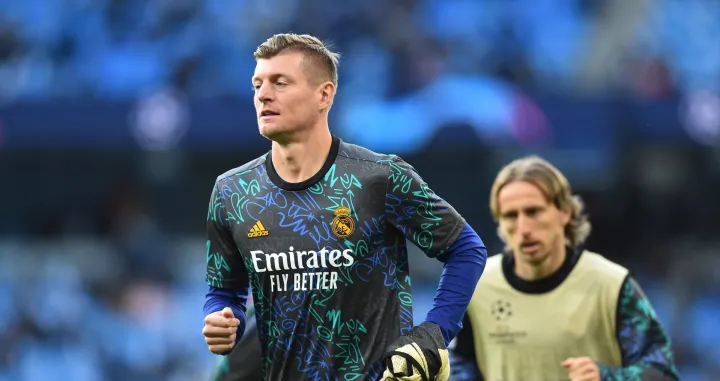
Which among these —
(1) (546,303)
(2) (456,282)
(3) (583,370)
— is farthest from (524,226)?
(2) (456,282)

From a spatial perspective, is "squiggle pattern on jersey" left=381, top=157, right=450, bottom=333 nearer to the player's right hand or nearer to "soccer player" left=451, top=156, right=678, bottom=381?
the player's right hand

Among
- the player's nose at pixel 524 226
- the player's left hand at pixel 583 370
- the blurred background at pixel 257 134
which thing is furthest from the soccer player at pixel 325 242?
the blurred background at pixel 257 134

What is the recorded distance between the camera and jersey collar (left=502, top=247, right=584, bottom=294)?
5891 mm

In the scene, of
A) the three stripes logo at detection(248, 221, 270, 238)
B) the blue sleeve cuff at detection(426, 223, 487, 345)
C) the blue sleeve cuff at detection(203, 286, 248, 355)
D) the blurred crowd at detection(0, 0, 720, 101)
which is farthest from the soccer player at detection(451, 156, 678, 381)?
the blurred crowd at detection(0, 0, 720, 101)

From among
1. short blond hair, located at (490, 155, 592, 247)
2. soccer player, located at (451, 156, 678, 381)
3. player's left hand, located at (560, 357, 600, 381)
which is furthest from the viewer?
short blond hair, located at (490, 155, 592, 247)

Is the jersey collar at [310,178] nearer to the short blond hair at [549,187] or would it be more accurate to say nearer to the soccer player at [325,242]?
the soccer player at [325,242]

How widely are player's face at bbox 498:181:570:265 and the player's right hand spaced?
178 cm

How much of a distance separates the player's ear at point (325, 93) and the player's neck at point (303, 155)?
0.30 feet

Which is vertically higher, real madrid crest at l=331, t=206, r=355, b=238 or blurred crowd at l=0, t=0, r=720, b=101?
blurred crowd at l=0, t=0, r=720, b=101

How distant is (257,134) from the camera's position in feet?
48.0

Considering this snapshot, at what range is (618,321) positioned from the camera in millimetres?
5641

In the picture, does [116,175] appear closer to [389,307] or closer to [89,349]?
[89,349]

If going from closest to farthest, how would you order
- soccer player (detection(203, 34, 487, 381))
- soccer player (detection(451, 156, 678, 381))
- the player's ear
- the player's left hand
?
soccer player (detection(203, 34, 487, 381)) < the player's ear < the player's left hand < soccer player (detection(451, 156, 678, 381))

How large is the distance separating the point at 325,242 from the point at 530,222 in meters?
1.57
